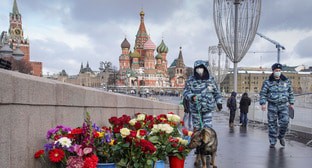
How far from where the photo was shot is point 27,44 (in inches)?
5143

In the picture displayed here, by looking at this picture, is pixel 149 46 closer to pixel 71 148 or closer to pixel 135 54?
pixel 135 54

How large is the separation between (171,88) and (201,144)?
137023 mm

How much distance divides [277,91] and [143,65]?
13014 centimetres

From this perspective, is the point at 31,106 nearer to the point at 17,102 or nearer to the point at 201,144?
the point at 17,102

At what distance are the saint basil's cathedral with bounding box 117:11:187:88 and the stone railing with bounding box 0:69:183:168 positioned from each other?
120m

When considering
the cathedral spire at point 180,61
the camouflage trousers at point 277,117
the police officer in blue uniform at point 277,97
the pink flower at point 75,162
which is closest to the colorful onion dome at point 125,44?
the cathedral spire at point 180,61

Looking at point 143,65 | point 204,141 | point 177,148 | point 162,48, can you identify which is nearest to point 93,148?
point 177,148

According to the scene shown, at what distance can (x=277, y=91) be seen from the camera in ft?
30.0

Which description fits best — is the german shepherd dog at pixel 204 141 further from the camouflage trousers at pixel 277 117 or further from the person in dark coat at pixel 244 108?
the person in dark coat at pixel 244 108

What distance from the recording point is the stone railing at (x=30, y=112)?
332 centimetres

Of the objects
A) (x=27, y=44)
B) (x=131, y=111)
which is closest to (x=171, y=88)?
(x=27, y=44)

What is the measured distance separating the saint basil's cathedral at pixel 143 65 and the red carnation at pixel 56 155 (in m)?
122

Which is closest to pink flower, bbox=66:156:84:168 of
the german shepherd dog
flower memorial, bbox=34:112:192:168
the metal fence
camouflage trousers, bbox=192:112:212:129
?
→ flower memorial, bbox=34:112:192:168

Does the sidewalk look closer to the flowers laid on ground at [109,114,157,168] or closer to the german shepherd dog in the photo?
the german shepherd dog
